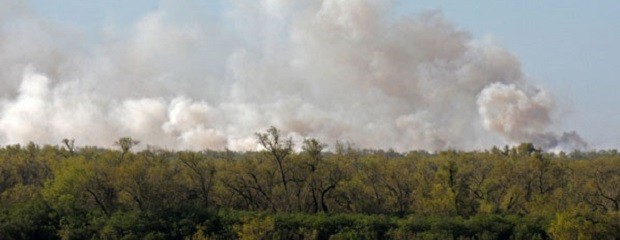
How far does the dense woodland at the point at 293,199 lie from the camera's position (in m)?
91.1

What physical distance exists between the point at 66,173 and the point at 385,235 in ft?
147

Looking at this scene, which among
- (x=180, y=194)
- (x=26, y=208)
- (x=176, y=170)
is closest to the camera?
(x=26, y=208)

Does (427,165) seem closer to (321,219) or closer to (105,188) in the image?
(321,219)

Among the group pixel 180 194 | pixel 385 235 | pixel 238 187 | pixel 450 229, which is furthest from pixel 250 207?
pixel 450 229

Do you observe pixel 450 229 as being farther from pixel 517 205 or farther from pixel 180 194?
pixel 180 194

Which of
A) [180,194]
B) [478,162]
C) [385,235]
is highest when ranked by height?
[478,162]

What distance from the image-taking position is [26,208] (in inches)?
3866

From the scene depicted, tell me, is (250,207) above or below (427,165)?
below

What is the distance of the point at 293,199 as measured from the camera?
106562mm

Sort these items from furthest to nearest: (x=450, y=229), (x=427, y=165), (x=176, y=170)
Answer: (x=427, y=165)
(x=176, y=170)
(x=450, y=229)

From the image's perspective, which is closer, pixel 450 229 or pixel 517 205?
pixel 450 229

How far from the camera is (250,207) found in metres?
109

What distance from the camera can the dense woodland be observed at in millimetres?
91125

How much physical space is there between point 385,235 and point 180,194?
31.5m
